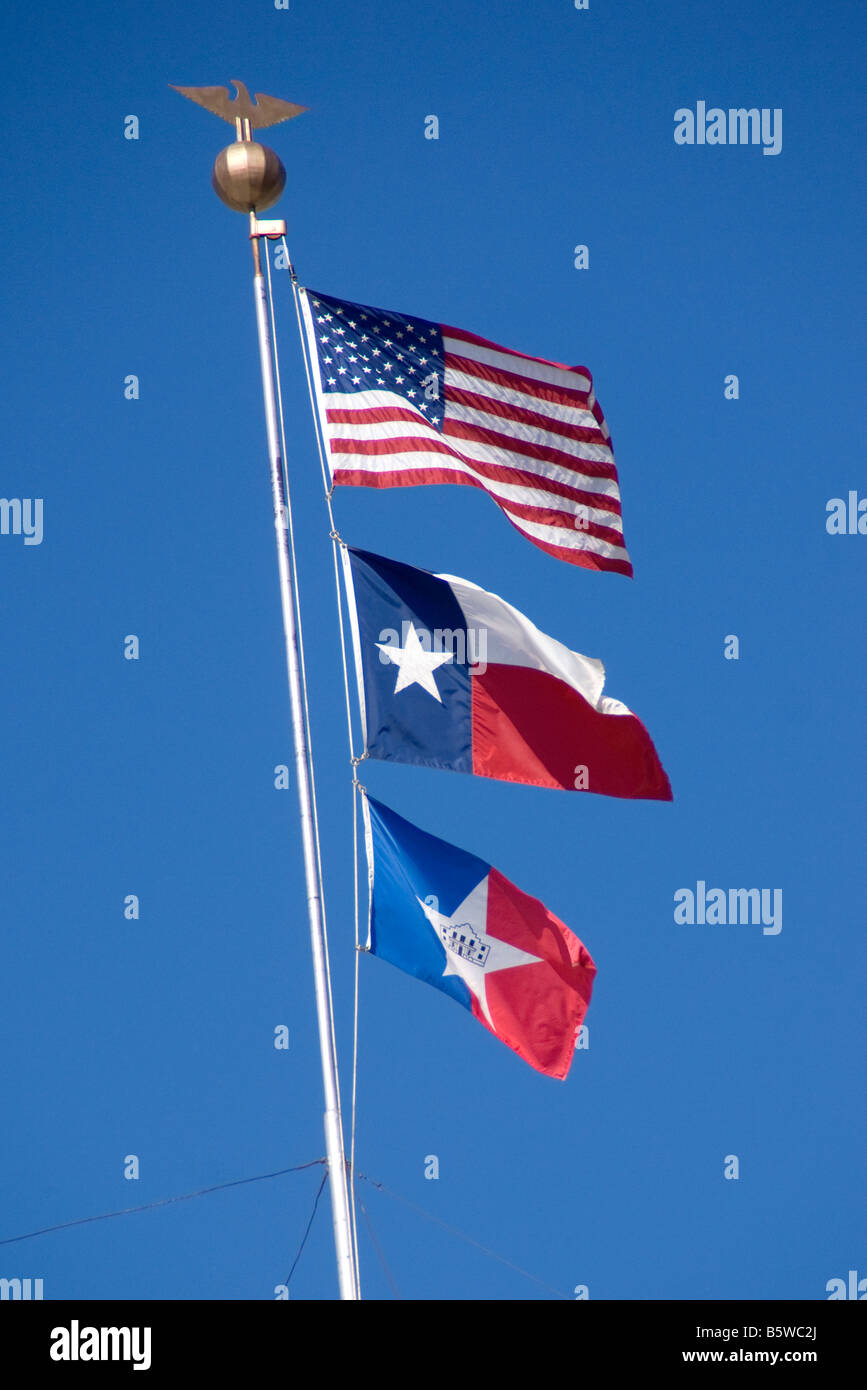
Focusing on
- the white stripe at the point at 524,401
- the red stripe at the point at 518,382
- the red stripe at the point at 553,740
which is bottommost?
the red stripe at the point at 553,740

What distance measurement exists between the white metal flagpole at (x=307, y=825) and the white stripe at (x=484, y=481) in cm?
90

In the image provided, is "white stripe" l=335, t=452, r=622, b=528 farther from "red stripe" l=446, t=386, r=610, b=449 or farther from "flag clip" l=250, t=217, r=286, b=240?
"flag clip" l=250, t=217, r=286, b=240

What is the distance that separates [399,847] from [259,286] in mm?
6514

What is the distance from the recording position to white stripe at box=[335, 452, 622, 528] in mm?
21172

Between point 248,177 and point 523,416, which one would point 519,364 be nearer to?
point 523,416

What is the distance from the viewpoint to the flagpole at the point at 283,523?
18250 mm

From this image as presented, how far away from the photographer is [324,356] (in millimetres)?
21859

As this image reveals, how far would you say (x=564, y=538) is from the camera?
23.1 metres

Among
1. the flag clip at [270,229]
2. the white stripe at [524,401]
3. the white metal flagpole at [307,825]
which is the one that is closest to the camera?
the white metal flagpole at [307,825]

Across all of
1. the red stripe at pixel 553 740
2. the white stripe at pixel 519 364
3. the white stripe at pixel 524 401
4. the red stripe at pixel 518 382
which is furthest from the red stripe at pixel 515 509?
the white stripe at pixel 519 364

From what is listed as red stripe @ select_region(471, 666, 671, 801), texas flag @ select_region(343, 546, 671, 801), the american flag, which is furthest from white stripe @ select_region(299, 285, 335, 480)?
red stripe @ select_region(471, 666, 671, 801)

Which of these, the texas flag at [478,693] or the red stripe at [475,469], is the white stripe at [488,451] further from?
the texas flag at [478,693]
